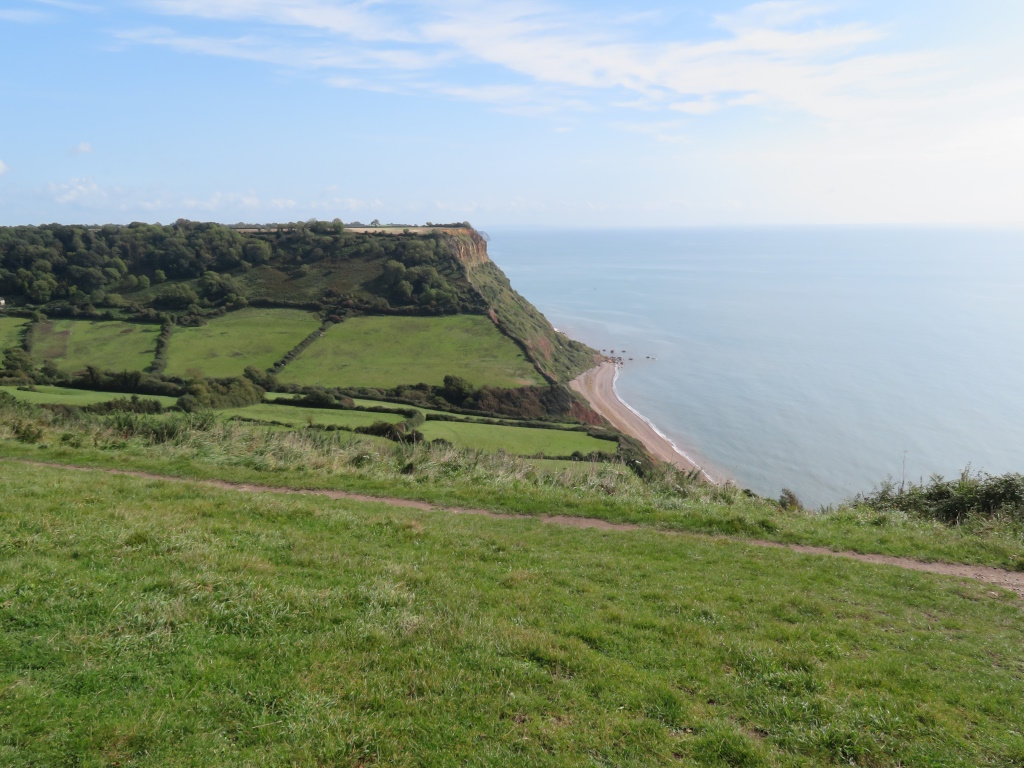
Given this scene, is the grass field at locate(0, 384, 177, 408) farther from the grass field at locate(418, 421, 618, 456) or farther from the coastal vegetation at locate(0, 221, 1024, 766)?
the coastal vegetation at locate(0, 221, 1024, 766)

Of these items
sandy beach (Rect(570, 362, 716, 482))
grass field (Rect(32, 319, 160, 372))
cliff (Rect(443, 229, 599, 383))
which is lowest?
sandy beach (Rect(570, 362, 716, 482))

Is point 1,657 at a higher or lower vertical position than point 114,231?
lower

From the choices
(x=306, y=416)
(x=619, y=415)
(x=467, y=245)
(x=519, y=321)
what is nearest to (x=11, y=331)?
(x=306, y=416)

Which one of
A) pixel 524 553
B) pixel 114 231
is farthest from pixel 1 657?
pixel 114 231

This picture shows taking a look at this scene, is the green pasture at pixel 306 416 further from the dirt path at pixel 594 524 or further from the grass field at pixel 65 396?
the dirt path at pixel 594 524

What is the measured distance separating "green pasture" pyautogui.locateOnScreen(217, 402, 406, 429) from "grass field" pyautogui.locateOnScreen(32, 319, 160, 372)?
79.8ft

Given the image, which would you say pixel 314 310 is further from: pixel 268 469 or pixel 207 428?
pixel 268 469

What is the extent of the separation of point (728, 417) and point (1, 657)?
59808 mm

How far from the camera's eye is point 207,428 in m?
21.2

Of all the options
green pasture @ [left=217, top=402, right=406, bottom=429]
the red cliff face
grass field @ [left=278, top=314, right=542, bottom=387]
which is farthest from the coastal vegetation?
the red cliff face

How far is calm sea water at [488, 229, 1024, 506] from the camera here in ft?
160

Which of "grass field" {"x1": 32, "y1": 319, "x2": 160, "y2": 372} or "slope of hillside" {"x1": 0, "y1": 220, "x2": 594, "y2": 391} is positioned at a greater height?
"slope of hillside" {"x1": 0, "y1": 220, "x2": 594, "y2": 391}

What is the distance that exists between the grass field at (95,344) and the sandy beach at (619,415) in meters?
45.4

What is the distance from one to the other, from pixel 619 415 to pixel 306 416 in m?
31.0
